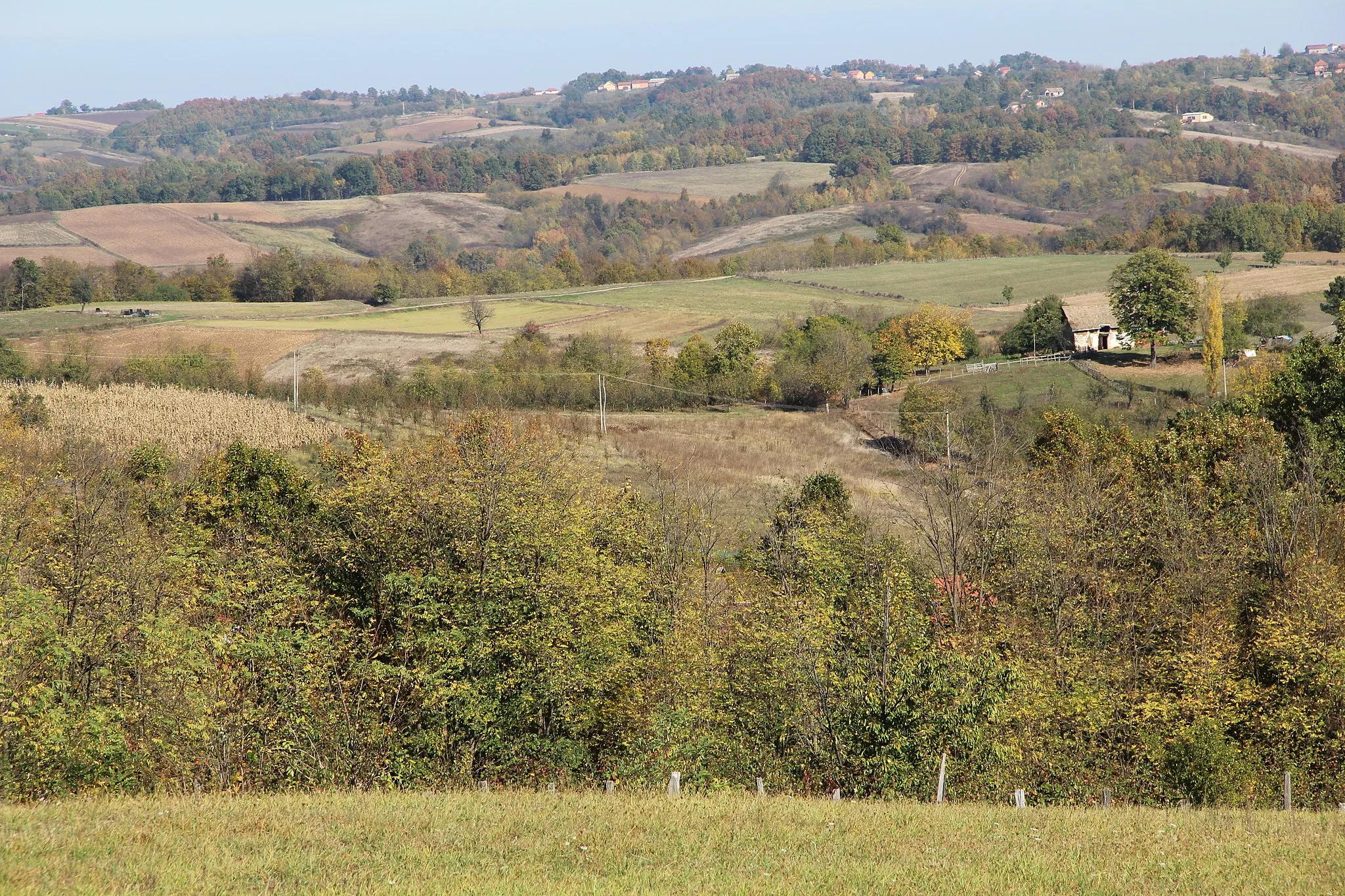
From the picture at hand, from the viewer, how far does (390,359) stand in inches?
3538

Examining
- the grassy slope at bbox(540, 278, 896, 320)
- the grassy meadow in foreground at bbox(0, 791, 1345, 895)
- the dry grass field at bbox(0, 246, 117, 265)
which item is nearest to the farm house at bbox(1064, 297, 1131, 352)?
the grassy slope at bbox(540, 278, 896, 320)

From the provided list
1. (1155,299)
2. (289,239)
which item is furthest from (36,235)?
(1155,299)

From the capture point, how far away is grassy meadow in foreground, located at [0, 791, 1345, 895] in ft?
40.3

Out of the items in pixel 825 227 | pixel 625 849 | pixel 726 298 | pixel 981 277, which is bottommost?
pixel 726 298

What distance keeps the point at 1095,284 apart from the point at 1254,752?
95.4 m

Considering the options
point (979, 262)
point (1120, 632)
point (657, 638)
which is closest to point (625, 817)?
point (657, 638)

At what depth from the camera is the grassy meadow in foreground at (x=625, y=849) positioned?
12.3 meters

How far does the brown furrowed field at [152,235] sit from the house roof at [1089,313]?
97.7m

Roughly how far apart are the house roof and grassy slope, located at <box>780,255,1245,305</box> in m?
15.5

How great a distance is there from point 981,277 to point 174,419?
314 feet

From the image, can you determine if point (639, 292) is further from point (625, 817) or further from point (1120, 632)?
point (625, 817)

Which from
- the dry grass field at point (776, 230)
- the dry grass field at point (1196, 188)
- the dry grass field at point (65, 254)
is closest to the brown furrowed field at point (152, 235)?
the dry grass field at point (65, 254)

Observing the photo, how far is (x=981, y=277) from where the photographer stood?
13000cm

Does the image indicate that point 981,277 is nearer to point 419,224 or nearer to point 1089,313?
point 1089,313
